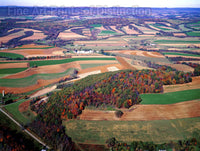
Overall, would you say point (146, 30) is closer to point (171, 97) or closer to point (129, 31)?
point (129, 31)

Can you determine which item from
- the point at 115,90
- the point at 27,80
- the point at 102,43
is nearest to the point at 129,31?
the point at 102,43

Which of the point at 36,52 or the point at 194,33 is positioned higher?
the point at 194,33

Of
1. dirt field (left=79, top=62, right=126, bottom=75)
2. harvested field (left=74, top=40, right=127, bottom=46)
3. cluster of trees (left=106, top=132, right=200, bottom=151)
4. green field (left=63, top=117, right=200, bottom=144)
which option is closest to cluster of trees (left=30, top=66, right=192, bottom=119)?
green field (left=63, top=117, right=200, bottom=144)

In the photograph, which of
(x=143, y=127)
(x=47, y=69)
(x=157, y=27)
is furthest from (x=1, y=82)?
(x=157, y=27)

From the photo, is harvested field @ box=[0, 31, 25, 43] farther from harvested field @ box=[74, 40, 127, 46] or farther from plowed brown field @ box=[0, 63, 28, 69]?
plowed brown field @ box=[0, 63, 28, 69]

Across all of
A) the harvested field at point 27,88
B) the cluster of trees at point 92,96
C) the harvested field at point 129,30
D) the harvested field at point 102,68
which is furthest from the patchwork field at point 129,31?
the harvested field at point 27,88

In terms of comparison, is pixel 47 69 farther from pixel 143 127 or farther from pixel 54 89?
pixel 143 127
